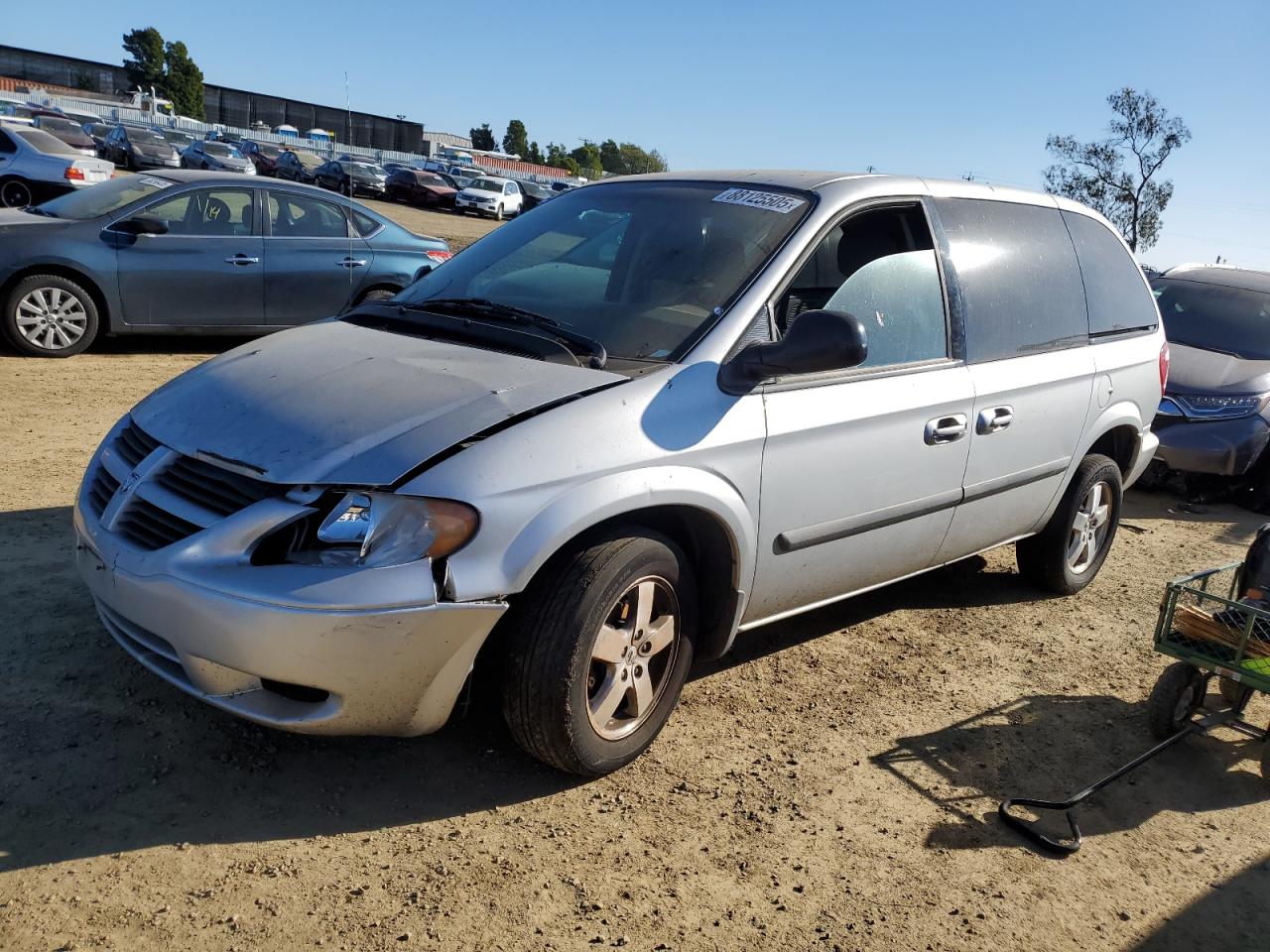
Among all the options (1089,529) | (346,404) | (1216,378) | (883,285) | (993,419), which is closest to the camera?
(346,404)

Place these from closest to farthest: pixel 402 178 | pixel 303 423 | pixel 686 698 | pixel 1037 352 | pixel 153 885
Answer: pixel 153 885
pixel 303 423
pixel 686 698
pixel 1037 352
pixel 402 178

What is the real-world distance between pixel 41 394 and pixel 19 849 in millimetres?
5244

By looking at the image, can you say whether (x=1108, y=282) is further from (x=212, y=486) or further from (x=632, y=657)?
(x=212, y=486)

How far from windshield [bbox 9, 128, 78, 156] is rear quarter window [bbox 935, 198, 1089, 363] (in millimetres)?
16751

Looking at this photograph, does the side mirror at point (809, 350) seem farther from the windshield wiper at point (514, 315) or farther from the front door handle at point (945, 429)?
the front door handle at point (945, 429)

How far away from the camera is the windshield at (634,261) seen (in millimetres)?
3625

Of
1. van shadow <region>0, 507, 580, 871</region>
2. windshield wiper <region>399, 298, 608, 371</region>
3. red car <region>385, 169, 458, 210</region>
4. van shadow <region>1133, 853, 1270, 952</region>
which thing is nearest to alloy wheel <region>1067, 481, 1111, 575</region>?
van shadow <region>1133, 853, 1270, 952</region>

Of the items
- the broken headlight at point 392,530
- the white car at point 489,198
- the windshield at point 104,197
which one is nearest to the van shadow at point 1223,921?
the broken headlight at point 392,530

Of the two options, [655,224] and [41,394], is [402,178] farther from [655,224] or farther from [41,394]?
[655,224]

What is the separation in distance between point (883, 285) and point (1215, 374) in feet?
17.5

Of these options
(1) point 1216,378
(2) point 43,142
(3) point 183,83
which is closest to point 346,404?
(1) point 1216,378

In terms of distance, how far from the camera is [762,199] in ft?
13.1

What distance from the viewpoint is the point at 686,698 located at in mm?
3977

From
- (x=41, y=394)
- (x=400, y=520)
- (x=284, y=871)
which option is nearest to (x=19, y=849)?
(x=284, y=871)
